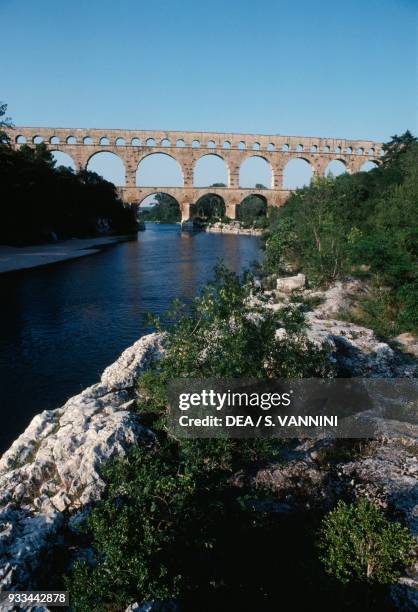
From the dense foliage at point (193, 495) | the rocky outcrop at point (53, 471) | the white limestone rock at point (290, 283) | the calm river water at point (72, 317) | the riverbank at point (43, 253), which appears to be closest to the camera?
the dense foliage at point (193, 495)

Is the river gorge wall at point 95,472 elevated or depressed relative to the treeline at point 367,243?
depressed

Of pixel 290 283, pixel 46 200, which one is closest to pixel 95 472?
pixel 290 283

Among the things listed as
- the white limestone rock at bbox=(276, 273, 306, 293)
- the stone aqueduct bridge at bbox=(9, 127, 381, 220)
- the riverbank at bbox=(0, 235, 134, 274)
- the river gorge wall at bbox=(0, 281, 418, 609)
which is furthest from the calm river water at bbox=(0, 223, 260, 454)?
the stone aqueduct bridge at bbox=(9, 127, 381, 220)

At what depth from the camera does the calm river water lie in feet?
32.6

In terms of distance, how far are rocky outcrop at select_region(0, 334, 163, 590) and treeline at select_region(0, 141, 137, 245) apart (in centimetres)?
2850

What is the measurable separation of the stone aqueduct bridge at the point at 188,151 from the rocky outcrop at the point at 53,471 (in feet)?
180

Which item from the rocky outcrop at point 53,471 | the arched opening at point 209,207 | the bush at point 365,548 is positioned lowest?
the bush at point 365,548

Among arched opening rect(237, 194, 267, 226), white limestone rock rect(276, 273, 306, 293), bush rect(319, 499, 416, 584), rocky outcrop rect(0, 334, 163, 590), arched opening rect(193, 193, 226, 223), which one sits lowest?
bush rect(319, 499, 416, 584)

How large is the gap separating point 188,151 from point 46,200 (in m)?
28.2

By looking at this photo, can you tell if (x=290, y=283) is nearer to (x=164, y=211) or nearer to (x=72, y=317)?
(x=72, y=317)

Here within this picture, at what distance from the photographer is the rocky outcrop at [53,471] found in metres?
4.32

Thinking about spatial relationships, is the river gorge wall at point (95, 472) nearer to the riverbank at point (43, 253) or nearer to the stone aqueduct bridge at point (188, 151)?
the riverbank at point (43, 253)

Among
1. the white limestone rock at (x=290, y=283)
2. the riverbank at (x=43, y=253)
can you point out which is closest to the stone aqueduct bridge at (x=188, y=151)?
the riverbank at (x=43, y=253)

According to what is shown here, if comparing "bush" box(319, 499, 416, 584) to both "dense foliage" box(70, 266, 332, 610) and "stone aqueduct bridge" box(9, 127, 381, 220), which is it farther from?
"stone aqueduct bridge" box(9, 127, 381, 220)
